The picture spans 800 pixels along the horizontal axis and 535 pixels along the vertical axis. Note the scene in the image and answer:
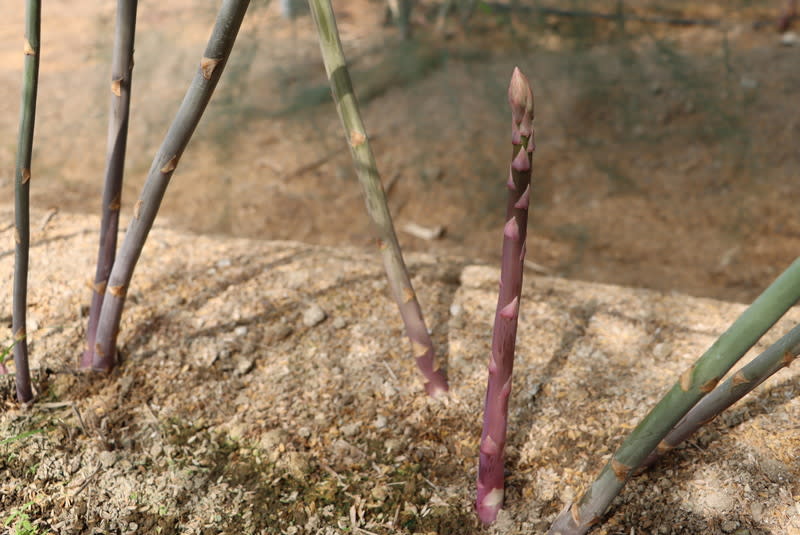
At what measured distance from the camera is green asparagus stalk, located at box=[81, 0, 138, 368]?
97cm

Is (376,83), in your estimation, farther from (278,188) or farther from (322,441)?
(322,441)

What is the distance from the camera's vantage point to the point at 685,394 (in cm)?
68

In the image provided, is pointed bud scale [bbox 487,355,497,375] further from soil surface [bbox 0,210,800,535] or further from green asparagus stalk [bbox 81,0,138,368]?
green asparagus stalk [bbox 81,0,138,368]

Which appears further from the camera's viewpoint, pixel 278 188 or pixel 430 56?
pixel 430 56

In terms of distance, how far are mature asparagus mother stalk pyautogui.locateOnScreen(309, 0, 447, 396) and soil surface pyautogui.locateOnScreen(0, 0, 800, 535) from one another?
110mm

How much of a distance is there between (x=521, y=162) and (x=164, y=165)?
51 cm

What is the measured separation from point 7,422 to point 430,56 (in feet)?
9.04

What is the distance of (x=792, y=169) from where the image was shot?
2.62 m

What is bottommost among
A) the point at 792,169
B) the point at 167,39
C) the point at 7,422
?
the point at 792,169

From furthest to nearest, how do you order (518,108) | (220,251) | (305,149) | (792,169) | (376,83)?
(376,83), (305,149), (792,169), (220,251), (518,108)

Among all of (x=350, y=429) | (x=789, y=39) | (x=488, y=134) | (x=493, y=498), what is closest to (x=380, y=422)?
(x=350, y=429)

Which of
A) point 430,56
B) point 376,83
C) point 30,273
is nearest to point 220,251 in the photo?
point 30,273

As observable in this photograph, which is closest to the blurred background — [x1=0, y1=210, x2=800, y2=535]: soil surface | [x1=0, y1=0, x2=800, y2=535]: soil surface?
[x1=0, y1=0, x2=800, y2=535]: soil surface

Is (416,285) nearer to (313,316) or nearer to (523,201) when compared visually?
(313,316)
